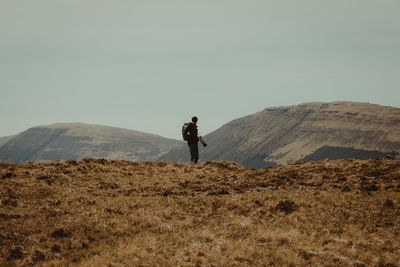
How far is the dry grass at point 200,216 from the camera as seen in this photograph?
9539mm

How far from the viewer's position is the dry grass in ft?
31.3

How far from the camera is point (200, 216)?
13109mm

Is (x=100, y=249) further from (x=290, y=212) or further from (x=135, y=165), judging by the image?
(x=135, y=165)

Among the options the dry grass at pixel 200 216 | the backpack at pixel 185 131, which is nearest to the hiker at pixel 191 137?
the backpack at pixel 185 131

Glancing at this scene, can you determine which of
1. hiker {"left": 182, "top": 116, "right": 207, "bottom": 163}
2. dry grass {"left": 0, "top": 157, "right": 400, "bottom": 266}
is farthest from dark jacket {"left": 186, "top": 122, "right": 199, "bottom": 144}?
dry grass {"left": 0, "top": 157, "right": 400, "bottom": 266}

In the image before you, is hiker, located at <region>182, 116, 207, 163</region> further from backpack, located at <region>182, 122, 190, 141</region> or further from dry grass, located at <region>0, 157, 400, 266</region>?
dry grass, located at <region>0, 157, 400, 266</region>

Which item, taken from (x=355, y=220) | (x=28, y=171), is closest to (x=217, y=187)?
(x=355, y=220)

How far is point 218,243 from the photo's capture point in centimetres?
1045

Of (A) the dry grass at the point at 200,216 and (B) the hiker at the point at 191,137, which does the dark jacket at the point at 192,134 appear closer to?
(B) the hiker at the point at 191,137

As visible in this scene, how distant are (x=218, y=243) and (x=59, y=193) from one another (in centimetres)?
844

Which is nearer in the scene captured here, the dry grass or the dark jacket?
the dry grass

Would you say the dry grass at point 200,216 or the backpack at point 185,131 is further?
the backpack at point 185,131

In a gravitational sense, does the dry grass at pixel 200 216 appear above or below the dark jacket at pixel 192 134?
below

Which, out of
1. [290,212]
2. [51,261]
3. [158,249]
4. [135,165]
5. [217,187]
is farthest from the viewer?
[135,165]
